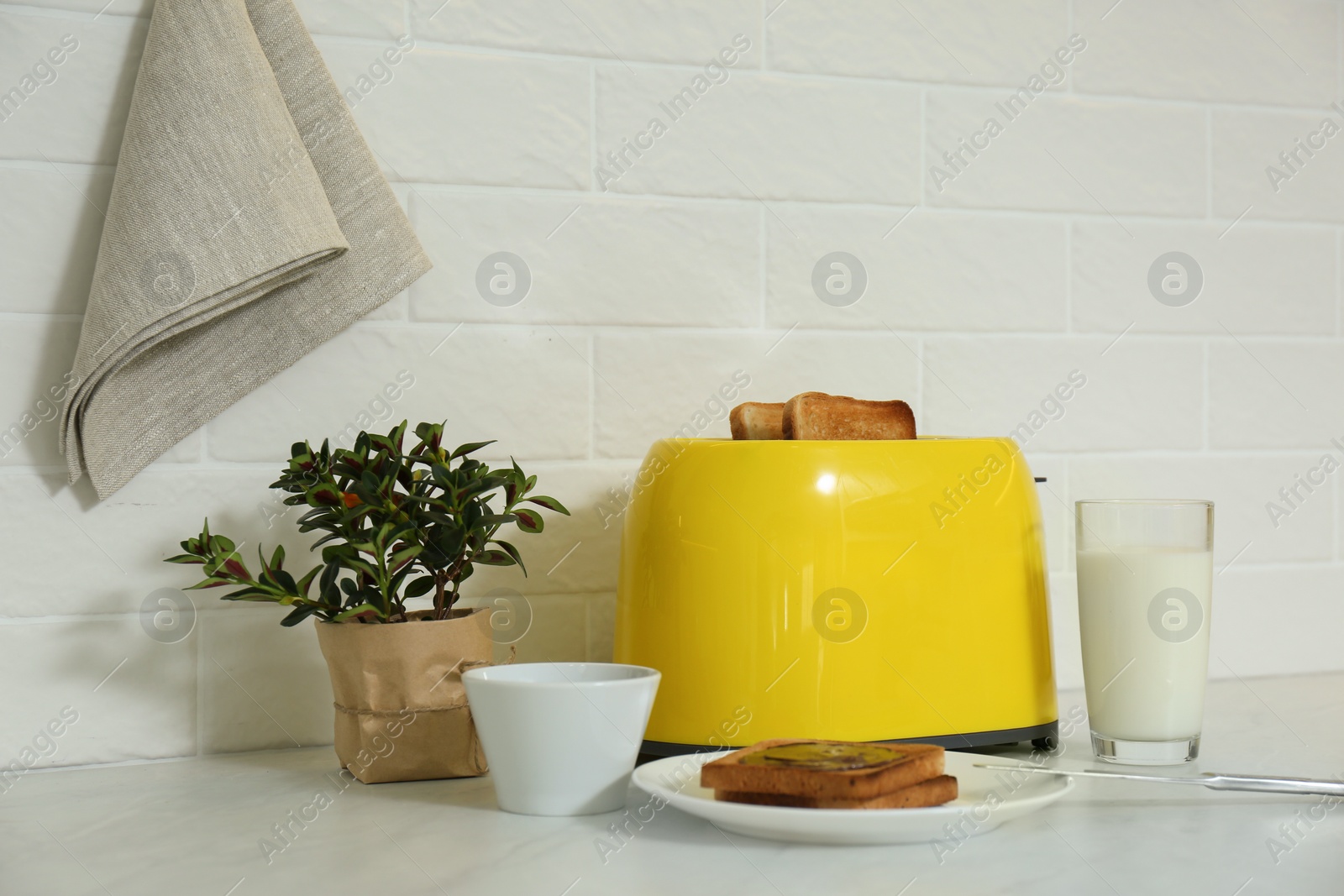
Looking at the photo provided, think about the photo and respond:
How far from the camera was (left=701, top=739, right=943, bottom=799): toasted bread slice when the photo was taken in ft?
1.79

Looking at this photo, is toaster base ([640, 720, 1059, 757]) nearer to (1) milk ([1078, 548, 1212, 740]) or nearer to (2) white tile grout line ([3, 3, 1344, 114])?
(1) milk ([1078, 548, 1212, 740])

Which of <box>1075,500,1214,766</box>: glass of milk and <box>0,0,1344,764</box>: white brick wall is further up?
<box>0,0,1344,764</box>: white brick wall

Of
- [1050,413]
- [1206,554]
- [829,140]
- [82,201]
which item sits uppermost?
[829,140]

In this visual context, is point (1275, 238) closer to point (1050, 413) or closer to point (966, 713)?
point (1050, 413)

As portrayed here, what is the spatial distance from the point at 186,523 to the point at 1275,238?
0.98 metres

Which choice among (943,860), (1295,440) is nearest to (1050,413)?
(1295,440)

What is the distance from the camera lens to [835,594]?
0.67 meters

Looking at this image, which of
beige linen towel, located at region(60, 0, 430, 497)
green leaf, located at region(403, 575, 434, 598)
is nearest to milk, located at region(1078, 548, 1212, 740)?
green leaf, located at region(403, 575, 434, 598)

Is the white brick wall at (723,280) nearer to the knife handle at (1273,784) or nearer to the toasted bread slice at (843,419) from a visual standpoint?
the toasted bread slice at (843,419)

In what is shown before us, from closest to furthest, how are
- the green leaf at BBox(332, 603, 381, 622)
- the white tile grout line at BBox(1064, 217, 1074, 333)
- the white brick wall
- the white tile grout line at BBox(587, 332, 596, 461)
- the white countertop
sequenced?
the white countertop → the green leaf at BBox(332, 603, 381, 622) → the white brick wall → the white tile grout line at BBox(587, 332, 596, 461) → the white tile grout line at BBox(1064, 217, 1074, 333)

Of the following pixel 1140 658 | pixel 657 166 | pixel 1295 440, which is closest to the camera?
pixel 1140 658

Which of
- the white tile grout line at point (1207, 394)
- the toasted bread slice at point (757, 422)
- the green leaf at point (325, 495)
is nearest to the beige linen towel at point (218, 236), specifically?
the green leaf at point (325, 495)

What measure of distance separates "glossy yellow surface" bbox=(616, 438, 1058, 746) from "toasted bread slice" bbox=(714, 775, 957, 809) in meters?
0.10

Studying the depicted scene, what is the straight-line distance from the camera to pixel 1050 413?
0.99 metres
